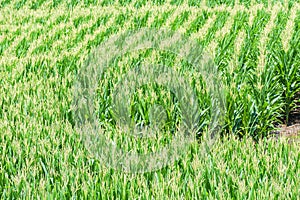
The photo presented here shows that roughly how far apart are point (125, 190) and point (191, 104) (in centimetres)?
139

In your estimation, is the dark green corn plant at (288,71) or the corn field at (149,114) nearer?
the corn field at (149,114)

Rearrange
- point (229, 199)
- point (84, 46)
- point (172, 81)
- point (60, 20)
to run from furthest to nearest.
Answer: point (60, 20) → point (84, 46) → point (172, 81) → point (229, 199)

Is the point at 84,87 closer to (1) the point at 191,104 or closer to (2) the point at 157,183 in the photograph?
(1) the point at 191,104

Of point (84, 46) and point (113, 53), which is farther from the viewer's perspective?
point (84, 46)

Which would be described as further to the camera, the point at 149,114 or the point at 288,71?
the point at 288,71

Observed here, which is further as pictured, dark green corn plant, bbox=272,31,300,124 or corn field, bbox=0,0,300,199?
dark green corn plant, bbox=272,31,300,124

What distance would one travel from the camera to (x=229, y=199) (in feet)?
7.61

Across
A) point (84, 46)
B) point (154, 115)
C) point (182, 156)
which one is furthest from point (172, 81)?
point (84, 46)

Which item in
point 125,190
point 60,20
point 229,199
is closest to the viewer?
point 229,199

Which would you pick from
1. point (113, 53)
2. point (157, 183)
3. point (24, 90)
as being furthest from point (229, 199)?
point (113, 53)

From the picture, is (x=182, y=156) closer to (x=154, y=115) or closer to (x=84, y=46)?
(x=154, y=115)

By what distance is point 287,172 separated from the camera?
2.70 metres

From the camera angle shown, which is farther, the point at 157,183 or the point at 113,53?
the point at 113,53

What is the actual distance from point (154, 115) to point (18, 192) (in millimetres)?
1483
